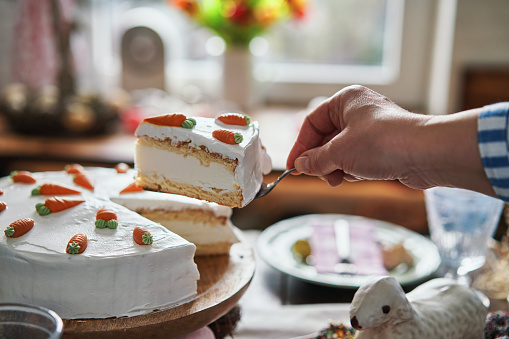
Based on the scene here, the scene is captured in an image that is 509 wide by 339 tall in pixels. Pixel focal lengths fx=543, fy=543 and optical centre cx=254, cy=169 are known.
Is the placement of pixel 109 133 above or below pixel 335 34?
below

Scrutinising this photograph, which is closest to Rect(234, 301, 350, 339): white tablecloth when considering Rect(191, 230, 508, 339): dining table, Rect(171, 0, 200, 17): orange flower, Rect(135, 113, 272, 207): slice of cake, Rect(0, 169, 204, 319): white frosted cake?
Rect(191, 230, 508, 339): dining table

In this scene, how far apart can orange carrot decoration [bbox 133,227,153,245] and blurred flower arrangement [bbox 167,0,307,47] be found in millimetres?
2043

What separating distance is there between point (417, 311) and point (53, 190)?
0.90 meters

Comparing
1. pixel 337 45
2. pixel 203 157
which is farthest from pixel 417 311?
pixel 337 45

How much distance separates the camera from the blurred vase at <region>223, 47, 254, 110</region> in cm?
313

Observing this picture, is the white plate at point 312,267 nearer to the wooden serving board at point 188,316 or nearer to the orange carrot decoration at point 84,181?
the wooden serving board at point 188,316

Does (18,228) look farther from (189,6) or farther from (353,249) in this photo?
(189,6)

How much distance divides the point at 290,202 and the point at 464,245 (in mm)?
1113

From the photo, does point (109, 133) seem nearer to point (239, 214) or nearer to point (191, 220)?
point (239, 214)

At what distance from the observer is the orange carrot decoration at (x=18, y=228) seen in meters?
1.13

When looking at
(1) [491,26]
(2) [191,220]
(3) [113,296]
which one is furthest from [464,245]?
(1) [491,26]

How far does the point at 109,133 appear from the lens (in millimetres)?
2863

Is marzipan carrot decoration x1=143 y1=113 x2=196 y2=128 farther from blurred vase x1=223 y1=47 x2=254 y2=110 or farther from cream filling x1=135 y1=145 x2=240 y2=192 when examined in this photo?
blurred vase x1=223 y1=47 x2=254 y2=110

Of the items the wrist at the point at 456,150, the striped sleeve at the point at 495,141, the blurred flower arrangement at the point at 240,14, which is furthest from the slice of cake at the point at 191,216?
the blurred flower arrangement at the point at 240,14
